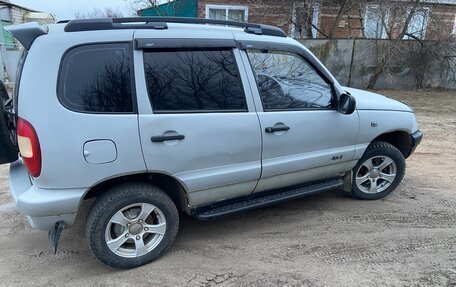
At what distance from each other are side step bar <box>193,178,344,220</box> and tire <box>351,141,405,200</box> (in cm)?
36

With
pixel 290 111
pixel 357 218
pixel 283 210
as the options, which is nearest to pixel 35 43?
pixel 290 111

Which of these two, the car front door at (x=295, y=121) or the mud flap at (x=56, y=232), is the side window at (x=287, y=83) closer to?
the car front door at (x=295, y=121)

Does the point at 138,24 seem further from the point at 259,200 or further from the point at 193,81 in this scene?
the point at 259,200

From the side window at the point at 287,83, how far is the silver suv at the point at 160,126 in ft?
0.04

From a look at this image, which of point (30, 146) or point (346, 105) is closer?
point (30, 146)

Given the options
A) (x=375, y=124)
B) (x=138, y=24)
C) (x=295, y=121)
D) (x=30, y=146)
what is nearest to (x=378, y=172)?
(x=375, y=124)

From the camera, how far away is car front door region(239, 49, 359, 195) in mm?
3248

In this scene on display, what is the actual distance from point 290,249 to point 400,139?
2.11m

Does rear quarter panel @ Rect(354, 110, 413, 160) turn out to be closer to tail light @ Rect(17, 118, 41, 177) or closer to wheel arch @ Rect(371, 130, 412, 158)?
wheel arch @ Rect(371, 130, 412, 158)

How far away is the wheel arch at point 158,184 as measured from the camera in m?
2.84

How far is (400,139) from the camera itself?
434 centimetres

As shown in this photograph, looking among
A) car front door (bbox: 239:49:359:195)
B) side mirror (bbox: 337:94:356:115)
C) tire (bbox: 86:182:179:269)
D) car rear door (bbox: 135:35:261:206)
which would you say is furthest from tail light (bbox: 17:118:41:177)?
side mirror (bbox: 337:94:356:115)

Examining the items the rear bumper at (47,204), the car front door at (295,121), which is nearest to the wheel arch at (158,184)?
the rear bumper at (47,204)

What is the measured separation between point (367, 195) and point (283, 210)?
104cm
